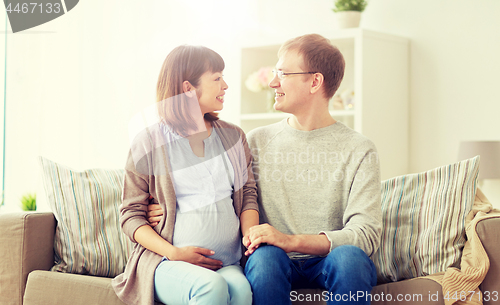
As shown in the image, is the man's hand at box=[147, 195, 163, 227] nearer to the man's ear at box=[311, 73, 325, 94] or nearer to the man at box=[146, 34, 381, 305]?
the man at box=[146, 34, 381, 305]

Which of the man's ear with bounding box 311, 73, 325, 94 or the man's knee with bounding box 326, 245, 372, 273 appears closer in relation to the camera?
the man's knee with bounding box 326, 245, 372, 273

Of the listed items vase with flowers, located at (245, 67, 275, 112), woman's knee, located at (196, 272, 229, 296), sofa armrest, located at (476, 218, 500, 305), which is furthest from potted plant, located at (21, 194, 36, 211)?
sofa armrest, located at (476, 218, 500, 305)

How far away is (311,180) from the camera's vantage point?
Result: 1.56m

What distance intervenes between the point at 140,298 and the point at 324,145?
75cm

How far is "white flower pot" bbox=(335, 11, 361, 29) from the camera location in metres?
2.63

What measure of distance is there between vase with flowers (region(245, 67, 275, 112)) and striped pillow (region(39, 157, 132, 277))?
1.34 meters

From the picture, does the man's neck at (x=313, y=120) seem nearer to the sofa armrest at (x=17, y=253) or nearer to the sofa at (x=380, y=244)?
the sofa at (x=380, y=244)

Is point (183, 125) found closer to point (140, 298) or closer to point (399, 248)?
point (140, 298)

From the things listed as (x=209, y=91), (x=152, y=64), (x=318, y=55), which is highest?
(x=152, y=64)

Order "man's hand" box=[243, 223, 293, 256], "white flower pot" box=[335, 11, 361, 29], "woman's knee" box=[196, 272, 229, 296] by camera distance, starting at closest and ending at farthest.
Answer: "woman's knee" box=[196, 272, 229, 296] < "man's hand" box=[243, 223, 293, 256] < "white flower pot" box=[335, 11, 361, 29]

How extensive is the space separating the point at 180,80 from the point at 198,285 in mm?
631

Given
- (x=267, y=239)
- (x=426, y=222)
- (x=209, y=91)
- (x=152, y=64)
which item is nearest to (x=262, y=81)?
(x=152, y=64)

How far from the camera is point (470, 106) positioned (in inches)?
101

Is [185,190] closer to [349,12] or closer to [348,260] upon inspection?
[348,260]
